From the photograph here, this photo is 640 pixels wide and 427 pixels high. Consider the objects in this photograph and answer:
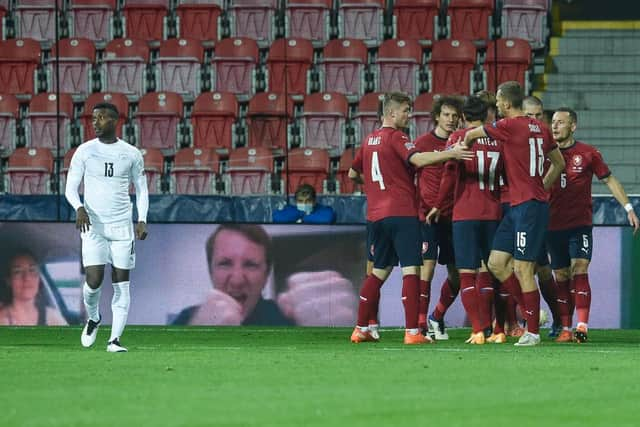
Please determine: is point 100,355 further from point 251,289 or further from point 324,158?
point 324,158

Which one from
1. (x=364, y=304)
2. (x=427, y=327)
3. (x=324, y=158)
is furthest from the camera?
(x=324, y=158)

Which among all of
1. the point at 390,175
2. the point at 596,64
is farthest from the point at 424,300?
the point at 596,64

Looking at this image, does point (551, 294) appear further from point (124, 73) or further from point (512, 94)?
point (124, 73)

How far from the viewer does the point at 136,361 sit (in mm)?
10000

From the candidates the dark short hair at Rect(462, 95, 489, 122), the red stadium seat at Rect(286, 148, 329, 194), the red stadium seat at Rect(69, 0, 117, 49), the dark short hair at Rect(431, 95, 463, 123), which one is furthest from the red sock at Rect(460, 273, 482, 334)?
the red stadium seat at Rect(69, 0, 117, 49)

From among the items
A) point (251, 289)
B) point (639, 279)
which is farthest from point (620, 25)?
Result: point (251, 289)

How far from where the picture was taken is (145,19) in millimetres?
22469

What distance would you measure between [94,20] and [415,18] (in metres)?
4.70

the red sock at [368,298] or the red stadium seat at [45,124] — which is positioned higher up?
the red stadium seat at [45,124]

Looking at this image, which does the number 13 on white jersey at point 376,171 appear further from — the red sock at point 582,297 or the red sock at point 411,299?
the red sock at point 582,297

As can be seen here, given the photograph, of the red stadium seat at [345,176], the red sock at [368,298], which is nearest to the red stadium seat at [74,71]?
the red stadium seat at [345,176]

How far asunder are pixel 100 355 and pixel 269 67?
438 inches

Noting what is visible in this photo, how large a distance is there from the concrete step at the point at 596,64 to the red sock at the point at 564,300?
8.41m

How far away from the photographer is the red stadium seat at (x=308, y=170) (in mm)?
19219
